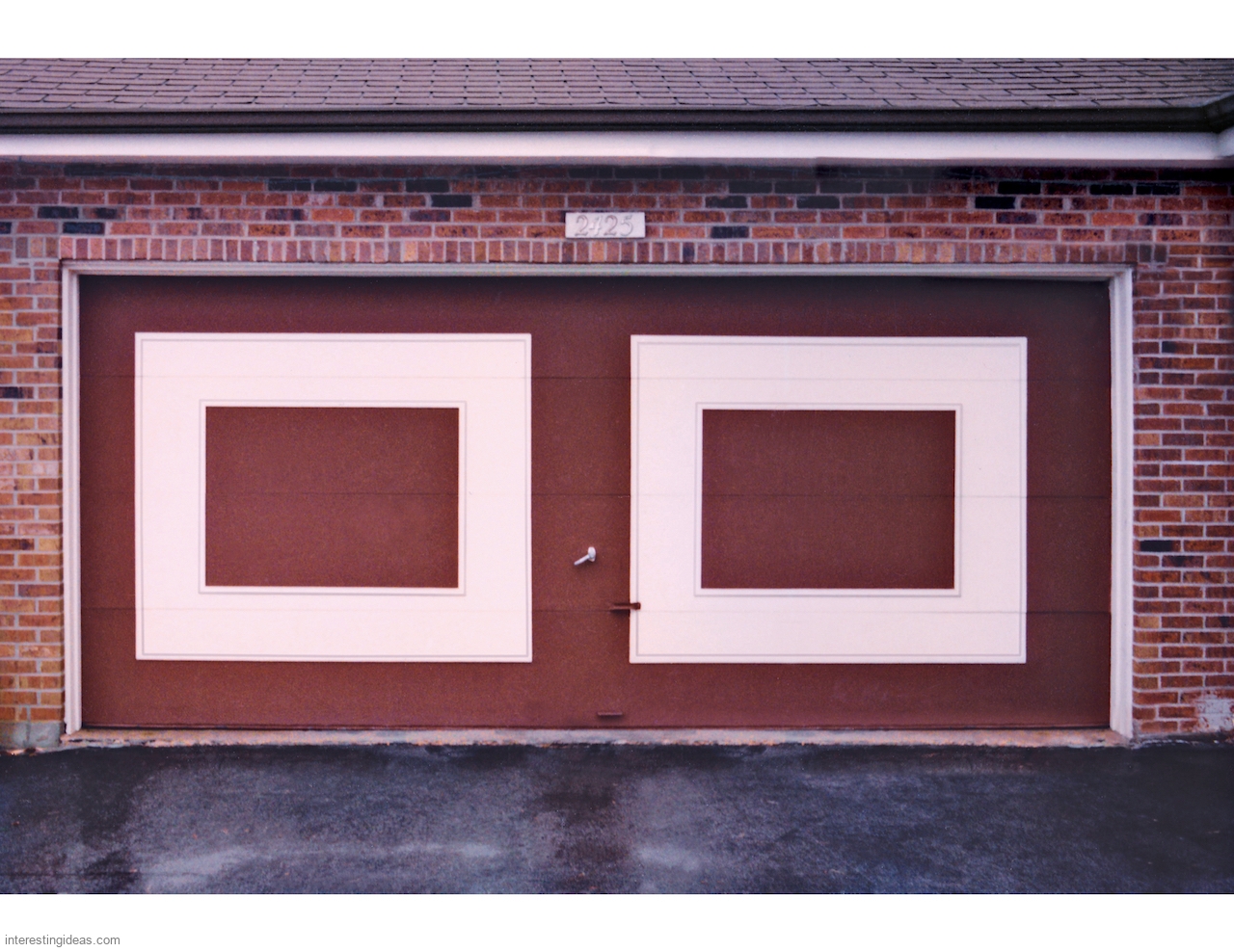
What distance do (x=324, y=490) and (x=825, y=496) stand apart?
2623 mm

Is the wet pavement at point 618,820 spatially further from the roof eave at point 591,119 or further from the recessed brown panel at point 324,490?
the roof eave at point 591,119

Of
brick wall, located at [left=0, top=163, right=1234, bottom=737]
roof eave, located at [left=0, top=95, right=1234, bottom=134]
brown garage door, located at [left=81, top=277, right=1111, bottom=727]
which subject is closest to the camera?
roof eave, located at [left=0, top=95, right=1234, bottom=134]

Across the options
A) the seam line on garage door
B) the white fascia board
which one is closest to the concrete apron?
the seam line on garage door

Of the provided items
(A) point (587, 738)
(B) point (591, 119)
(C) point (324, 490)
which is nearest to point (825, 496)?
(A) point (587, 738)

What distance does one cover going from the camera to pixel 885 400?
4441 mm

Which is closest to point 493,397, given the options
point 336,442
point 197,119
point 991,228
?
point 336,442

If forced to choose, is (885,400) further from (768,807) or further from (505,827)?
(505,827)

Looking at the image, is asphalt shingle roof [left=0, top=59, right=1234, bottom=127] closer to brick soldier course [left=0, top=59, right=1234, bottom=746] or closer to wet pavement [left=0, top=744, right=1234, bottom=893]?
brick soldier course [left=0, top=59, right=1234, bottom=746]

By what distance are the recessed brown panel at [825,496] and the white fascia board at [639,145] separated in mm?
1283

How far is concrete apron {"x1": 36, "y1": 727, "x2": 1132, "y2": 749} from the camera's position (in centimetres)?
431

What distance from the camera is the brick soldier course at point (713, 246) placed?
13.9ft

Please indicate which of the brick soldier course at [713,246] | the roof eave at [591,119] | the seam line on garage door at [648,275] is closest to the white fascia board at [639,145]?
the roof eave at [591,119]

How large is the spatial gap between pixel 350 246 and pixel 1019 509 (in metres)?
3.71

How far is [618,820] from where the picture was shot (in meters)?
3.52
